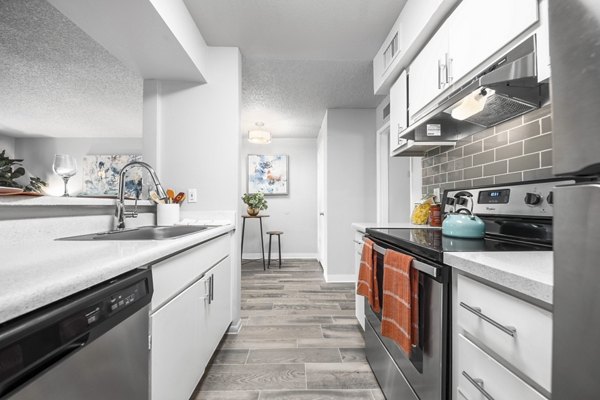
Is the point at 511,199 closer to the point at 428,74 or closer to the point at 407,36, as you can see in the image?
the point at 428,74

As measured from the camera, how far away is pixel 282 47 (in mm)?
2414

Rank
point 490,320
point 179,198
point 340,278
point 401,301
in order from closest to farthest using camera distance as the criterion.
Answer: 1. point 490,320
2. point 401,301
3. point 179,198
4. point 340,278

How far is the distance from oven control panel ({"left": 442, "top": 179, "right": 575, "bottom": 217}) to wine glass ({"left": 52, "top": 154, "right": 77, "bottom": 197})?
2155mm

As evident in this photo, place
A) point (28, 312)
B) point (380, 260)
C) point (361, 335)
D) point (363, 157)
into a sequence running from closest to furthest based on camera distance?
point (28, 312) < point (380, 260) < point (361, 335) < point (363, 157)

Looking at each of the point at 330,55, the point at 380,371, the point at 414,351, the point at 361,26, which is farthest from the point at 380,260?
the point at 330,55

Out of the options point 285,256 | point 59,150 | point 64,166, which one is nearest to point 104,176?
point 59,150

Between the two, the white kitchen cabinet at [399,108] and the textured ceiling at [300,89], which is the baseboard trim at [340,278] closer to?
the white kitchen cabinet at [399,108]

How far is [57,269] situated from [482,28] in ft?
5.64

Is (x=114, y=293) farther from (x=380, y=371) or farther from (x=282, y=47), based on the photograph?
(x=282, y=47)

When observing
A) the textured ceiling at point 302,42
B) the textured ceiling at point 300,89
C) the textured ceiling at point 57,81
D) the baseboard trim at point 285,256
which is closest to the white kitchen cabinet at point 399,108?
the textured ceiling at point 302,42

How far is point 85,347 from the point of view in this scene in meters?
0.61

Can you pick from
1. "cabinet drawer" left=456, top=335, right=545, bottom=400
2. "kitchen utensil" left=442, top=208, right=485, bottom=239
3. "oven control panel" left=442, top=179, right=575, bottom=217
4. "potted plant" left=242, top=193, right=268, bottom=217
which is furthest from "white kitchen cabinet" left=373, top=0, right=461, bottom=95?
"potted plant" left=242, top=193, right=268, bottom=217

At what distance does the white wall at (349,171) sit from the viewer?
152 inches

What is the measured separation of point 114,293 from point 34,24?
2.50 m
